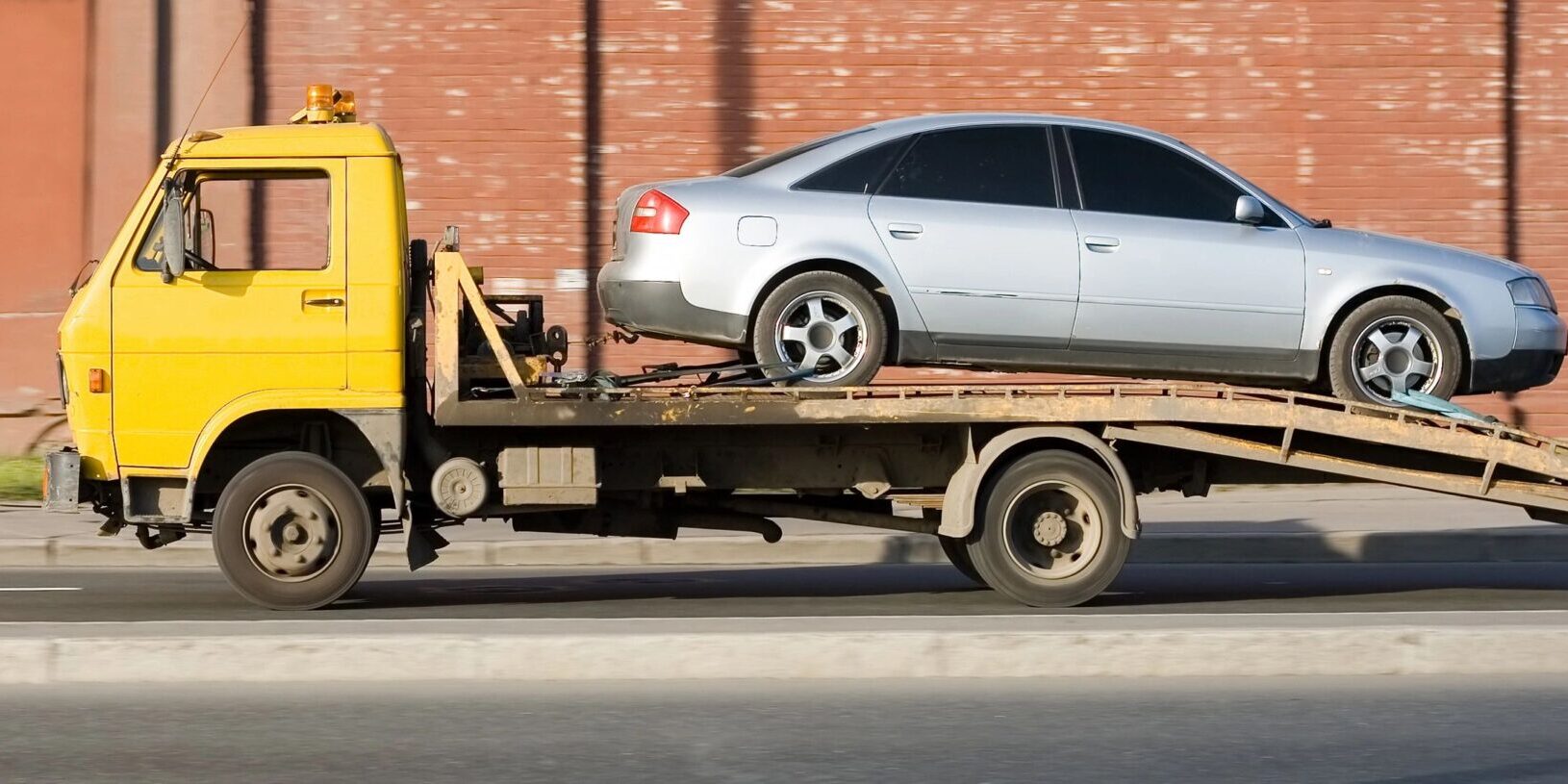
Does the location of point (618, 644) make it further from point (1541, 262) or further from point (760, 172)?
point (1541, 262)

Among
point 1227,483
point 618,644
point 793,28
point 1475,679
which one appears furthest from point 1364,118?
point 618,644

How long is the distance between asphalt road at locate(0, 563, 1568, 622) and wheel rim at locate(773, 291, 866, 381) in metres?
1.19

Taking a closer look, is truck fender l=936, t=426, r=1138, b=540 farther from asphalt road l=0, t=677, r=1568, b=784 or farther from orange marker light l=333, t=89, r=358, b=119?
orange marker light l=333, t=89, r=358, b=119

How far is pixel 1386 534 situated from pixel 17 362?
11.4 m

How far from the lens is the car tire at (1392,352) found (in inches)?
333

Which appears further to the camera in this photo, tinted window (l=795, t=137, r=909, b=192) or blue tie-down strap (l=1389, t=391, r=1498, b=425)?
tinted window (l=795, t=137, r=909, b=192)

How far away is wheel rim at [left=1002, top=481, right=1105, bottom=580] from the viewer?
8.38 metres

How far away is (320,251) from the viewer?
8.17 m

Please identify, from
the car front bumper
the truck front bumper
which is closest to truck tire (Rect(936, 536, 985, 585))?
the car front bumper

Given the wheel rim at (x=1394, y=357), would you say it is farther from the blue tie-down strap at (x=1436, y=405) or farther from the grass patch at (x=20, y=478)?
the grass patch at (x=20, y=478)

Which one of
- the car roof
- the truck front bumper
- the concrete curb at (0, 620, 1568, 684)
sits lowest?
the concrete curb at (0, 620, 1568, 684)

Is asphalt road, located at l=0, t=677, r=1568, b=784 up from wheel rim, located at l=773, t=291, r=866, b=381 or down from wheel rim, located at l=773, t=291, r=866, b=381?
down

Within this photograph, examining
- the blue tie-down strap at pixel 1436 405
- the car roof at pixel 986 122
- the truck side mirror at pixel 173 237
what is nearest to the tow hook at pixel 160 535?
the truck side mirror at pixel 173 237

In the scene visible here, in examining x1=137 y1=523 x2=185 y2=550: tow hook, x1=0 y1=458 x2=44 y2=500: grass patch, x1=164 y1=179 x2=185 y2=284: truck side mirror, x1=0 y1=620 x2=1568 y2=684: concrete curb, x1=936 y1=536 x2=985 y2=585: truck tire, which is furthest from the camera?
x1=0 y1=458 x2=44 y2=500: grass patch
